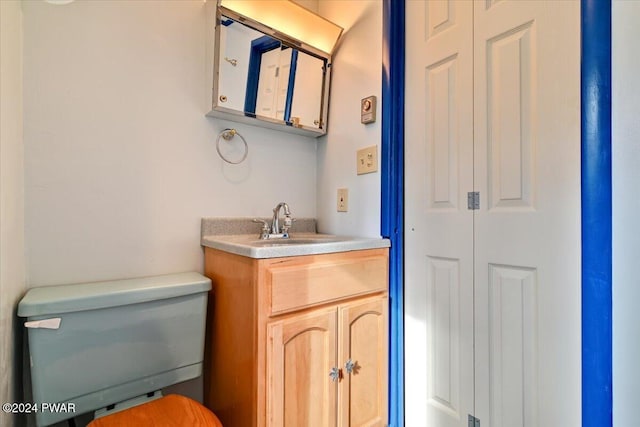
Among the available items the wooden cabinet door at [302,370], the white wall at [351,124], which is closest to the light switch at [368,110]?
the white wall at [351,124]

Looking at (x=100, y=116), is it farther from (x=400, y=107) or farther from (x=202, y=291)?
(x=400, y=107)

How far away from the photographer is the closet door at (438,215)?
1034 mm

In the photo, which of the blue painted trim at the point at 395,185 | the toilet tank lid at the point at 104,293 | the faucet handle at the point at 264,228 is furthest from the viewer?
the faucet handle at the point at 264,228

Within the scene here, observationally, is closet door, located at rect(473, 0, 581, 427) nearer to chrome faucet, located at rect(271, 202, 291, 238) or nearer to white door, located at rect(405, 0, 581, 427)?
white door, located at rect(405, 0, 581, 427)

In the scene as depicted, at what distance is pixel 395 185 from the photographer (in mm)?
1229

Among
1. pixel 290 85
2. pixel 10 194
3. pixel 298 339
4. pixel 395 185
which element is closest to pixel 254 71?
pixel 290 85

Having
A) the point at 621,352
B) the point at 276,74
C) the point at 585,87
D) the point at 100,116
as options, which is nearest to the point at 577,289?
the point at 621,352

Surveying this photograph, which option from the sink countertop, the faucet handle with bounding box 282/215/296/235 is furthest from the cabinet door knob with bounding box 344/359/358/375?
the faucet handle with bounding box 282/215/296/235

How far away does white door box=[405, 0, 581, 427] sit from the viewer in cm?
81

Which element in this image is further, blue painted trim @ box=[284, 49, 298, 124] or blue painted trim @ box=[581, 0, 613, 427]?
blue painted trim @ box=[284, 49, 298, 124]

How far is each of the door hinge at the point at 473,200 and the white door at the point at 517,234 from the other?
17 millimetres

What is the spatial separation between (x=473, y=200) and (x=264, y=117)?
0.93 meters

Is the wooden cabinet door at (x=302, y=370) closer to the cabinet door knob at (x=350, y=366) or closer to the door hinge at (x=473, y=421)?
the cabinet door knob at (x=350, y=366)

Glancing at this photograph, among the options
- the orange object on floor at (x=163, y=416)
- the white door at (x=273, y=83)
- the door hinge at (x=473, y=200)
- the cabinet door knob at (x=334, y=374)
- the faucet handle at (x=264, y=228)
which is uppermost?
the white door at (x=273, y=83)
